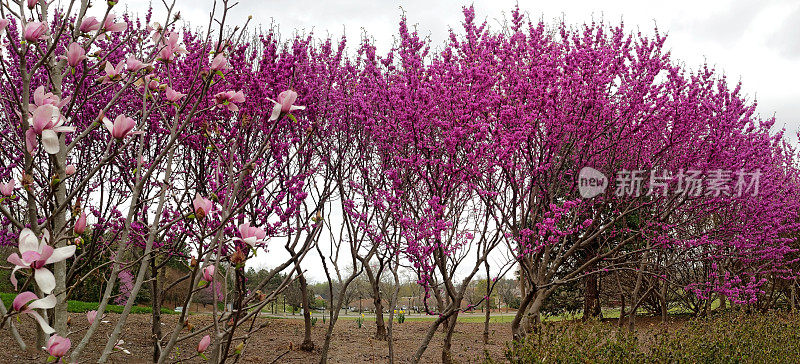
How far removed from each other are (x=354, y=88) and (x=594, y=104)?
343 cm

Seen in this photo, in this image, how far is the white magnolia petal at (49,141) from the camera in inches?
57.9

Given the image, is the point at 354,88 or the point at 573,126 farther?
the point at 354,88

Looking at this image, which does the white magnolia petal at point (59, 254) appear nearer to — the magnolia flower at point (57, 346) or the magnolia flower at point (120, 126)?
the magnolia flower at point (57, 346)

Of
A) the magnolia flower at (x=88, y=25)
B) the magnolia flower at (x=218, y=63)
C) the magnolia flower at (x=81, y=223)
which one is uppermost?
the magnolia flower at (x=88, y=25)

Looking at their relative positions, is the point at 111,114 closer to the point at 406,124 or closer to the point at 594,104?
the point at 406,124

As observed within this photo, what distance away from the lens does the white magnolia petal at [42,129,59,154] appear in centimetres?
147

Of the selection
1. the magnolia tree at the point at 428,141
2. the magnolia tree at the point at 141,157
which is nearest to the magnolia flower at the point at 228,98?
the magnolia tree at the point at 141,157

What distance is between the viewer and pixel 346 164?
8.17 m

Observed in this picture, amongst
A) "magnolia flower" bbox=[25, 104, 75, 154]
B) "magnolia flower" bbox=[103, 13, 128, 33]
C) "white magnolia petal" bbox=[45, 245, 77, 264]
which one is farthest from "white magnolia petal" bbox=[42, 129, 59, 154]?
"magnolia flower" bbox=[103, 13, 128, 33]

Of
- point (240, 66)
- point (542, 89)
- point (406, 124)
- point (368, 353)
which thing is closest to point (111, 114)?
point (240, 66)

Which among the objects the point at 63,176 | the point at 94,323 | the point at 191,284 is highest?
the point at 63,176

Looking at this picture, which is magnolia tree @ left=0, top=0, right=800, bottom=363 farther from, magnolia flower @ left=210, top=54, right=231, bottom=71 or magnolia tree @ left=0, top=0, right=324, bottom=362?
magnolia flower @ left=210, top=54, right=231, bottom=71

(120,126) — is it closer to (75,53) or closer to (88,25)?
(75,53)

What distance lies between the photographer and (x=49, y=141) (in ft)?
4.84
